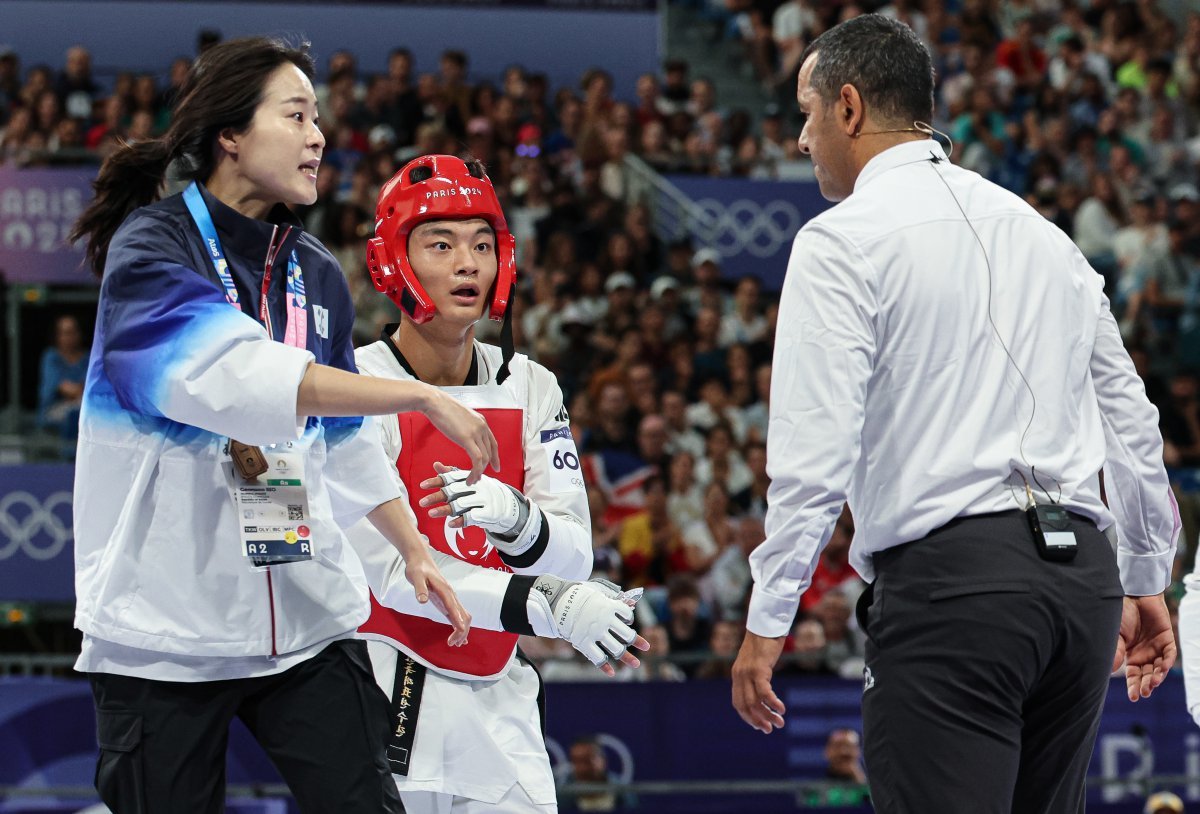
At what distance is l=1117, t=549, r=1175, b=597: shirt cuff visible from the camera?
12.6 ft

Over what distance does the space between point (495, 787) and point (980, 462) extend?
63.8 inches

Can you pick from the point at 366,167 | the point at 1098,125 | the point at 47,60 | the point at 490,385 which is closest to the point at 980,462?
the point at 490,385

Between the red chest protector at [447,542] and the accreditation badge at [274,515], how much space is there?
2.75ft

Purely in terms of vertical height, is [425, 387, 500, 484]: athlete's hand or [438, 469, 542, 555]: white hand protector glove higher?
[425, 387, 500, 484]: athlete's hand

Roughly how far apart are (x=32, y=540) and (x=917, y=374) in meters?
8.16

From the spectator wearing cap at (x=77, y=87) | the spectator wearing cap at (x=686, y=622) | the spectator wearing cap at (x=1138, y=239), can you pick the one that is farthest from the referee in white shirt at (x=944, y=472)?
the spectator wearing cap at (x=77, y=87)

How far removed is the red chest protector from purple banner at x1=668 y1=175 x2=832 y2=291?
970 centimetres

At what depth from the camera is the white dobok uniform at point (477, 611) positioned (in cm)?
415

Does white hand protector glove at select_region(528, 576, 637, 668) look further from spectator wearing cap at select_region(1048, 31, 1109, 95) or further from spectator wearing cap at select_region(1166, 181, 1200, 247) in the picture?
spectator wearing cap at select_region(1048, 31, 1109, 95)

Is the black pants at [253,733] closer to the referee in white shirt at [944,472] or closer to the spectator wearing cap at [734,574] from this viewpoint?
the referee in white shirt at [944,472]

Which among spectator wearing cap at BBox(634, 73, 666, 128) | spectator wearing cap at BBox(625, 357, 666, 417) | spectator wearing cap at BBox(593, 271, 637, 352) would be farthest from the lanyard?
A: spectator wearing cap at BBox(634, 73, 666, 128)

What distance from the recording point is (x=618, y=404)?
11305 mm

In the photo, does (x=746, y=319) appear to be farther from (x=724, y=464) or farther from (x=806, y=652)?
(x=806, y=652)

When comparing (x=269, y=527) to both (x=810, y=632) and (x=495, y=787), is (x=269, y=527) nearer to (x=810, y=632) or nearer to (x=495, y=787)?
(x=495, y=787)
